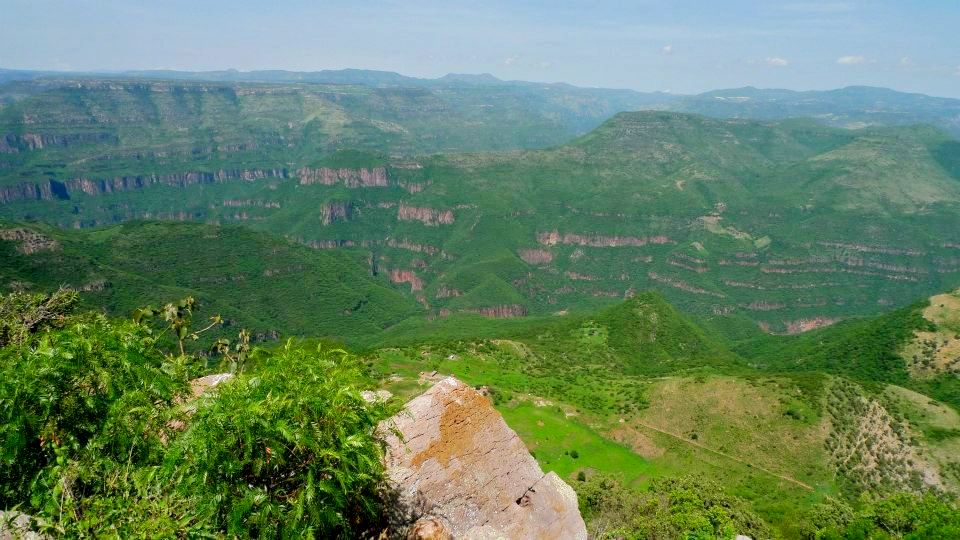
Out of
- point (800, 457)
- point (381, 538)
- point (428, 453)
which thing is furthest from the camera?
point (800, 457)

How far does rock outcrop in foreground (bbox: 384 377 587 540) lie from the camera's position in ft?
67.7

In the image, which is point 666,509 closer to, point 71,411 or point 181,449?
point 181,449

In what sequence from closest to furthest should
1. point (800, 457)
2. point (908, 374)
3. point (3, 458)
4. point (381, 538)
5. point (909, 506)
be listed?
1. point (3, 458)
2. point (381, 538)
3. point (909, 506)
4. point (800, 457)
5. point (908, 374)

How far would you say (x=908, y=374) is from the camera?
125m

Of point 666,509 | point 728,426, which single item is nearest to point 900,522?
point 666,509

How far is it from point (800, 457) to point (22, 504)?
9535 cm

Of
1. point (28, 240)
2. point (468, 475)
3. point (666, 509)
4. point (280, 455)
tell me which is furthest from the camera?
point (28, 240)

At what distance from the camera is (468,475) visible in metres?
22.0

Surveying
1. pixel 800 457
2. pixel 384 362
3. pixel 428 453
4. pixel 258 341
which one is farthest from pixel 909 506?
pixel 258 341

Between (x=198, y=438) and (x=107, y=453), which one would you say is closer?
(x=198, y=438)

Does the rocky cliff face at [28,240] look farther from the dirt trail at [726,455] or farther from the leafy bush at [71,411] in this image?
the leafy bush at [71,411]

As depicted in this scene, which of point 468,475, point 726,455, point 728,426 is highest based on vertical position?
Answer: point 468,475

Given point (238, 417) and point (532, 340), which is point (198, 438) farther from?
point (532, 340)

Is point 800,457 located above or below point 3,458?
below
